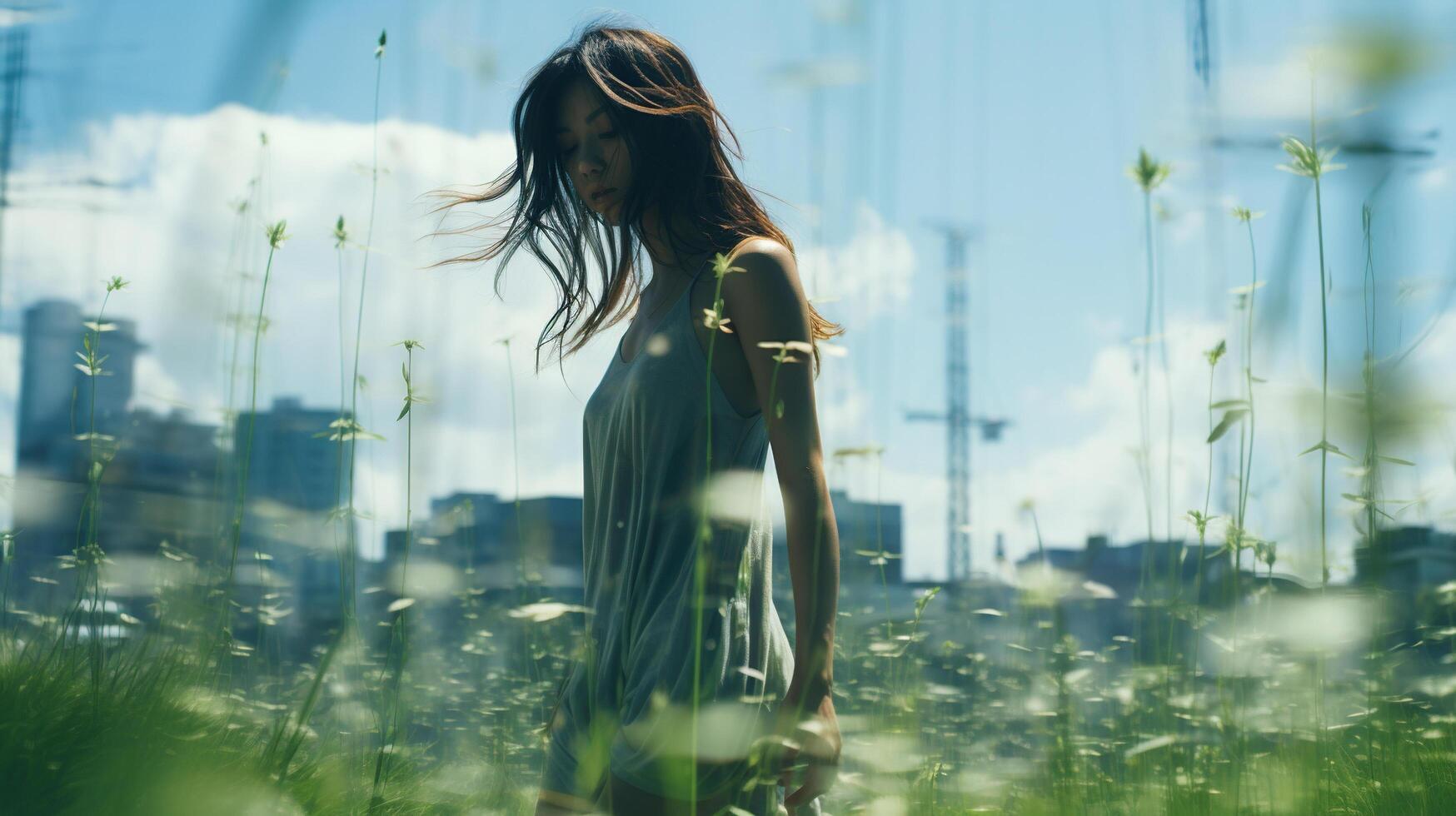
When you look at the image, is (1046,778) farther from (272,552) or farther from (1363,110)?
(272,552)

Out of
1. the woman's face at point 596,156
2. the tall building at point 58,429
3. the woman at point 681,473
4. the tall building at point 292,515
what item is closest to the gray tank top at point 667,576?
the woman at point 681,473

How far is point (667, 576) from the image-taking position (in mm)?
842

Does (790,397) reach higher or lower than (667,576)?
higher

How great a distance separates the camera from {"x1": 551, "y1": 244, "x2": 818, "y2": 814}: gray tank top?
76cm

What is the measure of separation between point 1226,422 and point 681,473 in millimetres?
425

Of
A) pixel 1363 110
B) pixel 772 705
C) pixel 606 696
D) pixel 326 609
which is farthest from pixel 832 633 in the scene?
pixel 326 609

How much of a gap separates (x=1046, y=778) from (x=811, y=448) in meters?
0.61

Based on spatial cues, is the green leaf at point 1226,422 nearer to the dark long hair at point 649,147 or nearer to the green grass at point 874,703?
the green grass at point 874,703

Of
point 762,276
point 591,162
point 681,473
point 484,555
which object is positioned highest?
point 591,162

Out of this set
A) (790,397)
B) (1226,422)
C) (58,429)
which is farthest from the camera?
(58,429)

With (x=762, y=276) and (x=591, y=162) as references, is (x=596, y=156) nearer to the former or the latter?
(x=591, y=162)

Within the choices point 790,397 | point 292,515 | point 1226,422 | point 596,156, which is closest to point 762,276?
point 790,397

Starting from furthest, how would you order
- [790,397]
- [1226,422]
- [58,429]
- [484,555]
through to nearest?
[484,555] < [58,429] < [790,397] < [1226,422]

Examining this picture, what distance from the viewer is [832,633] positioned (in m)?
0.77
